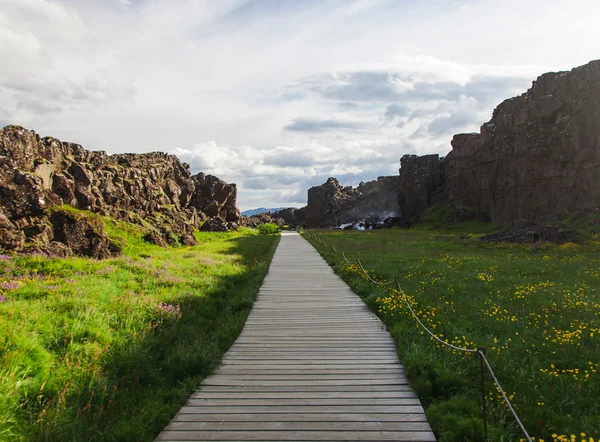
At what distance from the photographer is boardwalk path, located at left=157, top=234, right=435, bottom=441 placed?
18.7 feet

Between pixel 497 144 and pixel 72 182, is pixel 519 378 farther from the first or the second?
pixel 497 144

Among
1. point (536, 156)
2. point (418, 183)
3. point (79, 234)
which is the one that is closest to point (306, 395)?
point (79, 234)

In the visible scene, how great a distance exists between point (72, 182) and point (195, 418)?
2790 centimetres

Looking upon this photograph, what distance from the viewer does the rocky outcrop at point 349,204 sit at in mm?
148500

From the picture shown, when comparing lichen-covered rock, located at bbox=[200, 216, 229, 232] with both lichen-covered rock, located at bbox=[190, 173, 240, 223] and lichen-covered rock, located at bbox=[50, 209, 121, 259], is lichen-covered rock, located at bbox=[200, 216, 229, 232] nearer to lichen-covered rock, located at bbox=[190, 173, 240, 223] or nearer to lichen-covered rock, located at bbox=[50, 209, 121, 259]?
lichen-covered rock, located at bbox=[190, 173, 240, 223]

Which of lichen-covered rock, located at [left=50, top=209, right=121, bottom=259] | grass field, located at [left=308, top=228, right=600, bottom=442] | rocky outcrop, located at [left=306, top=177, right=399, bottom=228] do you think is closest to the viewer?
grass field, located at [left=308, top=228, right=600, bottom=442]

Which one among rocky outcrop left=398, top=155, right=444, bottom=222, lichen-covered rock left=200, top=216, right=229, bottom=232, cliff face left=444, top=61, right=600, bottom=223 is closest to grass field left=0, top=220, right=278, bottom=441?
lichen-covered rock left=200, top=216, right=229, bottom=232


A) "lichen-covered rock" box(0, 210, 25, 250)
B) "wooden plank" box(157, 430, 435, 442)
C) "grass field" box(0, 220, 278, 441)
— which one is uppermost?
"lichen-covered rock" box(0, 210, 25, 250)

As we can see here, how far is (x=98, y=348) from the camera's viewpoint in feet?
25.0

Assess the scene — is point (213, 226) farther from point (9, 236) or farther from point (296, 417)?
point (296, 417)

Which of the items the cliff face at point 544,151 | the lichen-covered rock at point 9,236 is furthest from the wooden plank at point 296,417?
the cliff face at point 544,151

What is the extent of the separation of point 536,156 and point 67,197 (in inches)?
2789

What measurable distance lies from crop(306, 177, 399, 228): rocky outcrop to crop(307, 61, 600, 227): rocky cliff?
138ft

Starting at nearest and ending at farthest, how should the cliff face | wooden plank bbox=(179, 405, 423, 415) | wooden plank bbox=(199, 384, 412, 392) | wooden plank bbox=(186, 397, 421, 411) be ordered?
wooden plank bbox=(179, 405, 423, 415) < wooden plank bbox=(186, 397, 421, 411) < wooden plank bbox=(199, 384, 412, 392) < the cliff face
